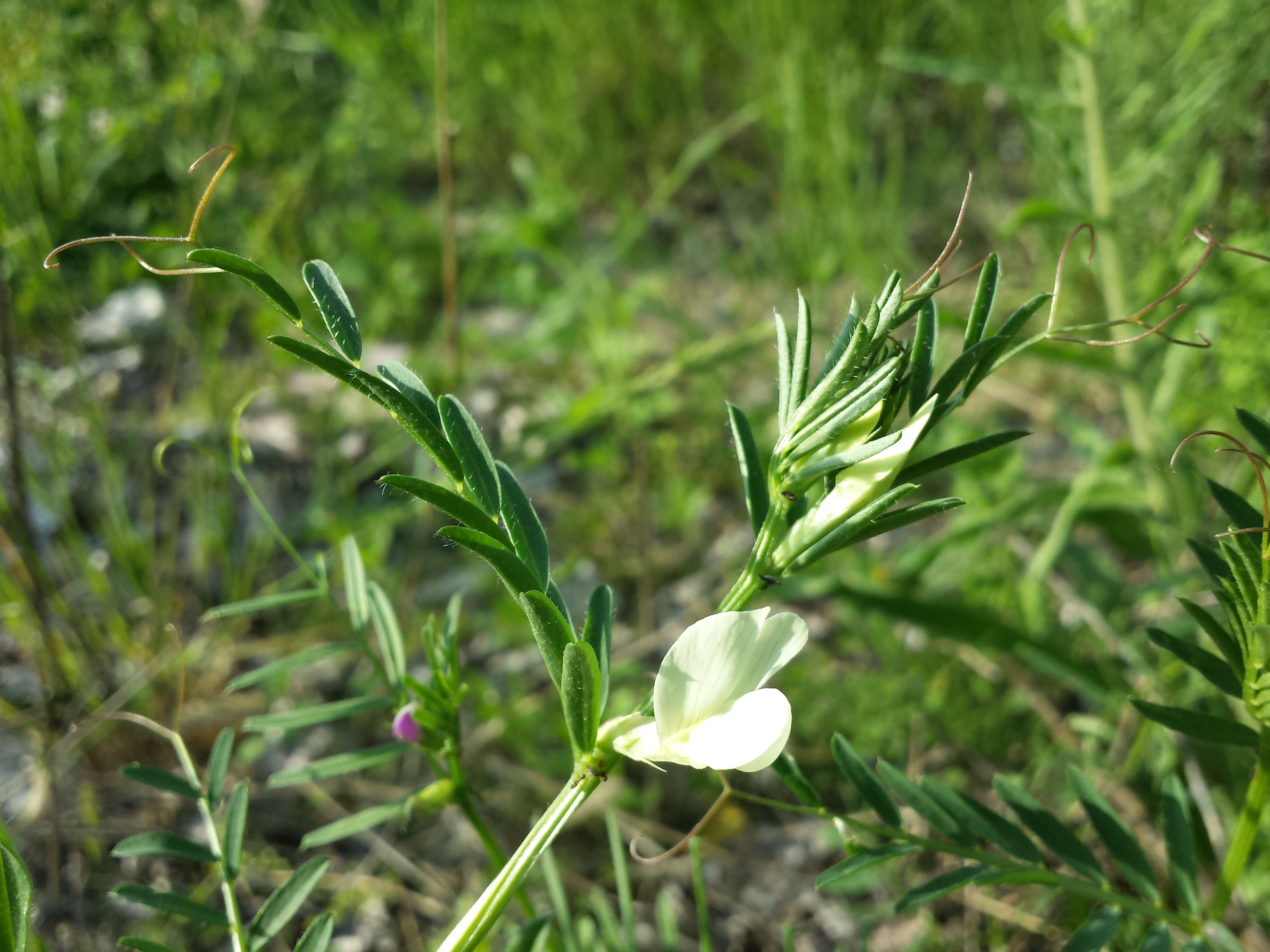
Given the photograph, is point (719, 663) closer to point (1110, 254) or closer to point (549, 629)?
point (549, 629)

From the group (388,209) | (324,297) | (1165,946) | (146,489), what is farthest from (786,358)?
(388,209)

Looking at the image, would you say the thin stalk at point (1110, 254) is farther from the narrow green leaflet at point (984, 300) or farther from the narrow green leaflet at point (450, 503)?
the narrow green leaflet at point (450, 503)

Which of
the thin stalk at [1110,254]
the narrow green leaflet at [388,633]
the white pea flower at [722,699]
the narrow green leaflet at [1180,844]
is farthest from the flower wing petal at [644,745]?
the thin stalk at [1110,254]

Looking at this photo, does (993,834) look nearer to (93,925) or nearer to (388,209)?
(93,925)

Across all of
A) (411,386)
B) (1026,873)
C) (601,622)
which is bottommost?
(1026,873)

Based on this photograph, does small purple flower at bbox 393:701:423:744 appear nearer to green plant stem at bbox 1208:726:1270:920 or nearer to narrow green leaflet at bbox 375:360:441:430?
narrow green leaflet at bbox 375:360:441:430

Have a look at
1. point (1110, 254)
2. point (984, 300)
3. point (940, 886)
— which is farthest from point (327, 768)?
point (1110, 254)
